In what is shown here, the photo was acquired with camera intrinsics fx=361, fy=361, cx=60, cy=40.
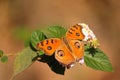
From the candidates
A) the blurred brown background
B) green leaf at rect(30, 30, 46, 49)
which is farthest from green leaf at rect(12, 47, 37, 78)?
the blurred brown background

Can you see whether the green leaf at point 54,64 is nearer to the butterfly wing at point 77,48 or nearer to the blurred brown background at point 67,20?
the butterfly wing at point 77,48

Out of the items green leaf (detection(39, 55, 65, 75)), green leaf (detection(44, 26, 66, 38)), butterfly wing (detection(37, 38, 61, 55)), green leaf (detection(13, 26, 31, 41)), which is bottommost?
green leaf (detection(13, 26, 31, 41))

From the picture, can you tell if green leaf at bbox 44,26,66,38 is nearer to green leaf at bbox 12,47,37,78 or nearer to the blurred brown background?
green leaf at bbox 12,47,37,78

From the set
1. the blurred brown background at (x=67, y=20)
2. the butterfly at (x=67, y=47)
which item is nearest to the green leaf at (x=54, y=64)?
the butterfly at (x=67, y=47)

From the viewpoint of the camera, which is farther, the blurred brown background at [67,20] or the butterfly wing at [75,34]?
the blurred brown background at [67,20]

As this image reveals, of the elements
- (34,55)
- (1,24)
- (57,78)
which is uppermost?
(34,55)

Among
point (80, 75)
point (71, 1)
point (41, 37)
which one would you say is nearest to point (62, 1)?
point (71, 1)

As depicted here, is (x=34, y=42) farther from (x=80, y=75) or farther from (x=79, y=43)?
(x=80, y=75)
